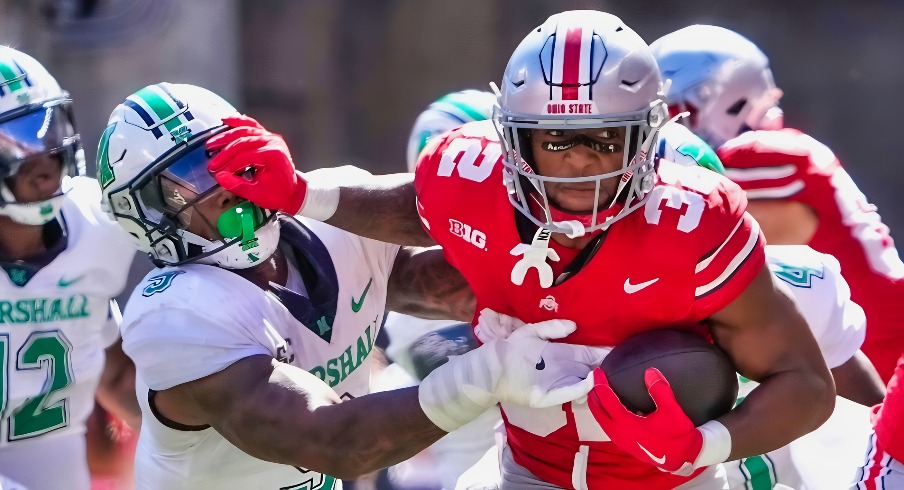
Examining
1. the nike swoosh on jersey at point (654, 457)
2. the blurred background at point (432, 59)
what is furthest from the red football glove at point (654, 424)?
the blurred background at point (432, 59)

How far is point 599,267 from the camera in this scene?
238 centimetres

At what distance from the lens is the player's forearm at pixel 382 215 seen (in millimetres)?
2900

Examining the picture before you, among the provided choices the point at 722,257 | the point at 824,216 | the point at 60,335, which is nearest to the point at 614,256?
the point at 722,257

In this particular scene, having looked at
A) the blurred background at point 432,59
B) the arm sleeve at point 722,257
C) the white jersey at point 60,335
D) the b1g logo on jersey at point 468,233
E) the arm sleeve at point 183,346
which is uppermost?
the arm sleeve at point 722,257

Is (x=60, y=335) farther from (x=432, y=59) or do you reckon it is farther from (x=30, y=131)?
(x=432, y=59)

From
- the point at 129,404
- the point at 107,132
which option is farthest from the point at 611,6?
the point at 107,132

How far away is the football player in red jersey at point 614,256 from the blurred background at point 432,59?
→ 518cm

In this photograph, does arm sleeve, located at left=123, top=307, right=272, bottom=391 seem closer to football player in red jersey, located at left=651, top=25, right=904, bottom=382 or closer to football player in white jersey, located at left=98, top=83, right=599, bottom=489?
football player in white jersey, located at left=98, top=83, right=599, bottom=489

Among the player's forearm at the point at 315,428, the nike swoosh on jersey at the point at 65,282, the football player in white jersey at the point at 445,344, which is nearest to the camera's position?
the player's forearm at the point at 315,428

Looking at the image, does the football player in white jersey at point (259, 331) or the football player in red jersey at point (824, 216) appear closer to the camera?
the football player in white jersey at point (259, 331)

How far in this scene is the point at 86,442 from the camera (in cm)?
382

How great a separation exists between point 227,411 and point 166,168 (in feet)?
1.90

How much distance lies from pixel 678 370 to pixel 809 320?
2.73ft

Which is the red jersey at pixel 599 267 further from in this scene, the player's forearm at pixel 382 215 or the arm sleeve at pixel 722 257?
the player's forearm at pixel 382 215
